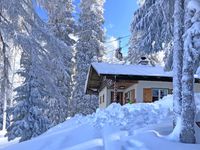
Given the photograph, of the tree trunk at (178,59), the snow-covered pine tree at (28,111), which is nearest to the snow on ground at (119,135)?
the tree trunk at (178,59)

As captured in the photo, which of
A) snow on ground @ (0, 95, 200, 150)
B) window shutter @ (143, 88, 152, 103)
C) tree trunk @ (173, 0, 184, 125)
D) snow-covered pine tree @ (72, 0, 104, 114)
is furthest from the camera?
snow-covered pine tree @ (72, 0, 104, 114)

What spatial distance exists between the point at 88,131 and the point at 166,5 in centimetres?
459

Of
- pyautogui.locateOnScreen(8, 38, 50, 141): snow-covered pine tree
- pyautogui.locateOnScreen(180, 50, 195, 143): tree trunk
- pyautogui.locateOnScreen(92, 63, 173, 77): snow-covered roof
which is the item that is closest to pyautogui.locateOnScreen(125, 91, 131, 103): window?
pyautogui.locateOnScreen(92, 63, 173, 77): snow-covered roof

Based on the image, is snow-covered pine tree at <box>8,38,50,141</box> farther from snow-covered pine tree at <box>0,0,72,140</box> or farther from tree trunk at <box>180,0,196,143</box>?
tree trunk at <box>180,0,196,143</box>

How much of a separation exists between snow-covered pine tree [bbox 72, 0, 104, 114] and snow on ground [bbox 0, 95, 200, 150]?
2142 cm

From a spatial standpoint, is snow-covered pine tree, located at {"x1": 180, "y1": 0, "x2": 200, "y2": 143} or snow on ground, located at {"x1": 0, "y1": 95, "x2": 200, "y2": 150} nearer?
snow on ground, located at {"x1": 0, "y1": 95, "x2": 200, "y2": 150}

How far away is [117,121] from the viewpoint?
12.2 m

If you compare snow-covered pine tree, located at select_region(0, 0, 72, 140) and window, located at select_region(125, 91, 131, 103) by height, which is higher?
snow-covered pine tree, located at select_region(0, 0, 72, 140)

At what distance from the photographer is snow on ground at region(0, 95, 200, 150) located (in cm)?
837

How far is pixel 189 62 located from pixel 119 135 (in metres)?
2.65

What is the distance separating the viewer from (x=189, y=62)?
29.7 ft

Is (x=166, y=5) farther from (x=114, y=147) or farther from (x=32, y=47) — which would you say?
(x=114, y=147)

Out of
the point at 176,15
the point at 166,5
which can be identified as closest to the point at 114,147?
the point at 176,15

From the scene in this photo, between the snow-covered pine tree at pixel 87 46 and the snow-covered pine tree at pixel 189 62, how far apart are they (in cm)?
2535
